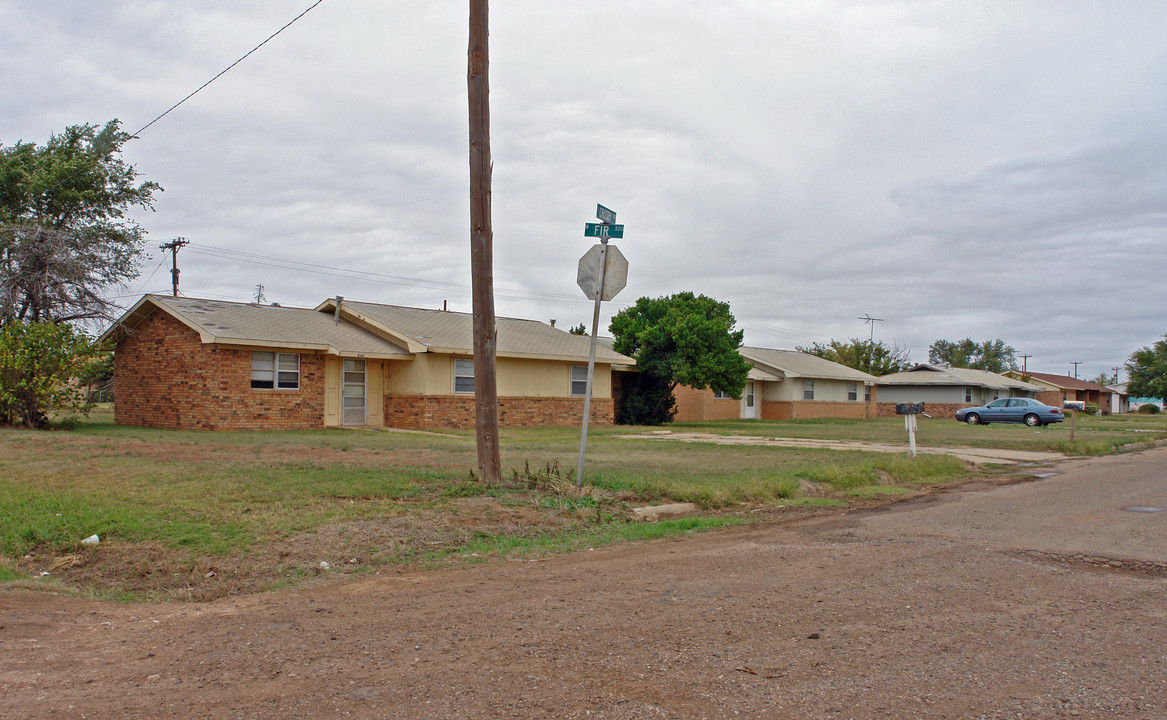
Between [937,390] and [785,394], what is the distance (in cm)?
1727

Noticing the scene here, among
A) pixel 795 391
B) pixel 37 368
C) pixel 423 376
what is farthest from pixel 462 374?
pixel 795 391

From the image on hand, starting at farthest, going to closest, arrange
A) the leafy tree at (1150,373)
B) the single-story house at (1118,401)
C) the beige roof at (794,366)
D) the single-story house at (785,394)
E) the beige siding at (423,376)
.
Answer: the single-story house at (1118,401)
the leafy tree at (1150,373)
the beige roof at (794,366)
the single-story house at (785,394)
the beige siding at (423,376)

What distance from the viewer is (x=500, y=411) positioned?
27.7m

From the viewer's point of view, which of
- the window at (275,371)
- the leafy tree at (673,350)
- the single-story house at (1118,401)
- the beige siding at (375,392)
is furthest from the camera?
the single-story house at (1118,401)

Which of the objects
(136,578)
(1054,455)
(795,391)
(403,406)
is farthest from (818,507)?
(795,391)

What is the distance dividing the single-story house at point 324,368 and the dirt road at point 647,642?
707 inches

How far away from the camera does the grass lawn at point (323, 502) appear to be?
270 inches

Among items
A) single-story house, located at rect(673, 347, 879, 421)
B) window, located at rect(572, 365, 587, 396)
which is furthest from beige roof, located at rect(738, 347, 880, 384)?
window, located at rect(572, 365, 587, 396)

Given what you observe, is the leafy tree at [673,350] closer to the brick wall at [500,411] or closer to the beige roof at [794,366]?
the brick wall at [500,411]

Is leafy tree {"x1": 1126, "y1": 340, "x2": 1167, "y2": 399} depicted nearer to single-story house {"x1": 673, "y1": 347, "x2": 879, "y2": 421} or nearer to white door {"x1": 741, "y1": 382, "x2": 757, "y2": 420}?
single-story house {"x1": 673, "y1": 347, "x2": 879, "y2": 421}

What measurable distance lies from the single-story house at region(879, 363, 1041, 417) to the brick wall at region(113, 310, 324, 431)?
42099mm

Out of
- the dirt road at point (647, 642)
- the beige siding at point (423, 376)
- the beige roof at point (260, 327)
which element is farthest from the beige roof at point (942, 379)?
the dirt road at point (647, 642)

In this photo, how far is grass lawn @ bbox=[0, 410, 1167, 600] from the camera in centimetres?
685

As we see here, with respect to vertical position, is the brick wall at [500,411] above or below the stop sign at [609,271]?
below
